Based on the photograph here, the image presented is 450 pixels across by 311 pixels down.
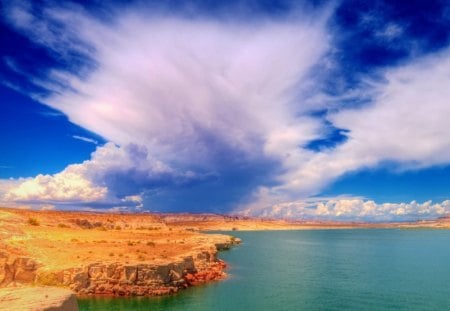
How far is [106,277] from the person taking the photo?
50625mm

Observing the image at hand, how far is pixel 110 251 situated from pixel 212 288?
17.0m

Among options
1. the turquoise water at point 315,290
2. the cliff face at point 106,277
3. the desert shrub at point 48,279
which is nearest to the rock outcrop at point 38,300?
the turquoise water at point 315,290

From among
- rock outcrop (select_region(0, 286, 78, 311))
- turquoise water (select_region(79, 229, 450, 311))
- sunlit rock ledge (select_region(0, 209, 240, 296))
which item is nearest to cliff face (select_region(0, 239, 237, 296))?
sunlit rock ledge (select_region(0, 209, 240, 296))

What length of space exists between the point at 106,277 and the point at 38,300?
37634mm

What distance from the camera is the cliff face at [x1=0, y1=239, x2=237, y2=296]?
47.8m

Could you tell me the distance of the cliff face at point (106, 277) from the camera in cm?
4781

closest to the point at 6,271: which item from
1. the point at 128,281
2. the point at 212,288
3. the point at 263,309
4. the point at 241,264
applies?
the point at 128,281

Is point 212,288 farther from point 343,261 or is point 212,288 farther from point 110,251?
point 343,261

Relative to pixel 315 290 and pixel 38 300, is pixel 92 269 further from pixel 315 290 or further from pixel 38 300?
pixel 38 300

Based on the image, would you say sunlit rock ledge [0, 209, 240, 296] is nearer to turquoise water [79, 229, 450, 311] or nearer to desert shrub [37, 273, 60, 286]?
desert shrub [37, 273, 60, 286]

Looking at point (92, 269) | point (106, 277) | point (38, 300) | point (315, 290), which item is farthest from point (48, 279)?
point (38, 300)

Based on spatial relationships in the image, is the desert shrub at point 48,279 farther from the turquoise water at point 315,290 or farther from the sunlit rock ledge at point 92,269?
the turquoise water at point 315,290

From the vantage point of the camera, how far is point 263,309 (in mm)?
46000

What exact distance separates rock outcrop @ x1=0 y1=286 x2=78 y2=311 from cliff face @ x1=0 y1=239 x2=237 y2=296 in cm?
3252
